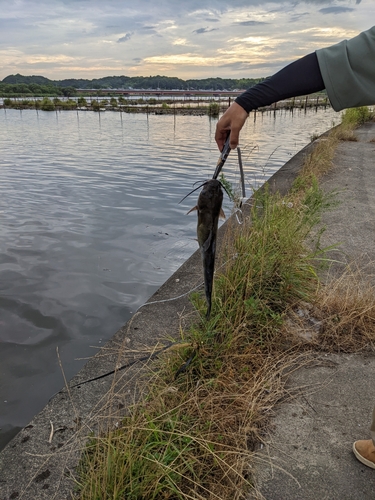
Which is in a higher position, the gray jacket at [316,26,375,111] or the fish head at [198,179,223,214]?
the gray jacket at [316,26,375,111]

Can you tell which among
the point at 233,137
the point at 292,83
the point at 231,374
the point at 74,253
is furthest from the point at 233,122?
the point at 74,253

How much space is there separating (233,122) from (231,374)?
1873 millimetres

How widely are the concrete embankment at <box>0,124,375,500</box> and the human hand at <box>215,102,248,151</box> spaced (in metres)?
1.41

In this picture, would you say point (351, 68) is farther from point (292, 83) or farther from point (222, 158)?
point (222, 158)

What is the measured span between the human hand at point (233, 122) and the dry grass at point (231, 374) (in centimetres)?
150

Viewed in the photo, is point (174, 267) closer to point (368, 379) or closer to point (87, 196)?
point (368, 379)

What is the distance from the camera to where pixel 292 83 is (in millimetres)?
1574

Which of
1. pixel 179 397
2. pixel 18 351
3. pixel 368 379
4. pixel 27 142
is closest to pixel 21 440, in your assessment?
pixel 179 397

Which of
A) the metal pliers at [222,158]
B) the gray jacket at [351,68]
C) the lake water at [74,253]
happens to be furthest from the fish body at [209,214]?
the lake water at [74,253]

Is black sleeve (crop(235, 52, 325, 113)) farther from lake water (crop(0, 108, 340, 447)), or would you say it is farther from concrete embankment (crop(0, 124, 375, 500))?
lake water (crop(0, 108, 340, 447))

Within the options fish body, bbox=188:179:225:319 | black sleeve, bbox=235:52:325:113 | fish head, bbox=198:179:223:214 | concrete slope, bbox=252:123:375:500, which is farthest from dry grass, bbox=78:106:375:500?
black sleeve, bbox=235:52:325:113

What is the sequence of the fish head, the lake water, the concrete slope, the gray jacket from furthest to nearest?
the lake water
the concrete slope
the fish head
the gray jacket

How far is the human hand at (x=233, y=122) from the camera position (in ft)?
5.71

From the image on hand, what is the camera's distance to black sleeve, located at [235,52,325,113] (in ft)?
5.07
